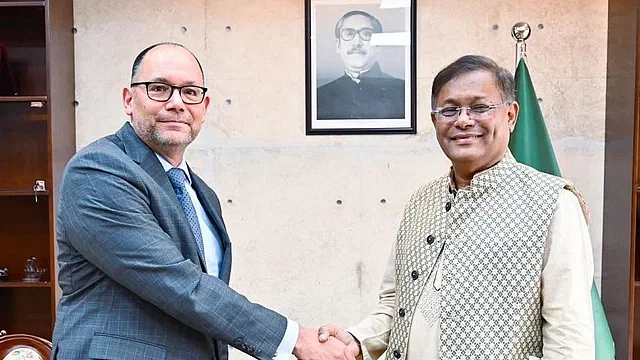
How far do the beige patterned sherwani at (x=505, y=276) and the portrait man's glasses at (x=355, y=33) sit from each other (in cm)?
154

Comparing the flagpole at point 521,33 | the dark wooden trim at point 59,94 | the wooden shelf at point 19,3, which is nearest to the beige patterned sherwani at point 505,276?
the flagpole at point 521,33

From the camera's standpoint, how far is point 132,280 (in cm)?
140

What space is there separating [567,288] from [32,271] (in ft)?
8.21

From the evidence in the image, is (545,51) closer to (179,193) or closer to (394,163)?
(394,163)

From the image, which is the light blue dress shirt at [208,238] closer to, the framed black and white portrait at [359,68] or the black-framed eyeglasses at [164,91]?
the black-framed eyeglasses at [164,91]

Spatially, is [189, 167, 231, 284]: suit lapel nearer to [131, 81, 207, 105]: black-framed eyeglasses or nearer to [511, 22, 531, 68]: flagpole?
[131, 81, 207, 105]: black-framed eyeglasses

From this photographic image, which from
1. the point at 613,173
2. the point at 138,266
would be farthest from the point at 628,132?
the point at 138,266

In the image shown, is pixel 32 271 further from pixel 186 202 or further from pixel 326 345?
pixel 326 345

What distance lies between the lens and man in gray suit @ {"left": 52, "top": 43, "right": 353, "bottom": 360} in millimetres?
1409

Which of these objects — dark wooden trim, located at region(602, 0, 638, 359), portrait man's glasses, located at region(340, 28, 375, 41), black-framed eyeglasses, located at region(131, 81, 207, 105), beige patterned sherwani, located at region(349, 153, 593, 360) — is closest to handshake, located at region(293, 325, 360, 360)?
beige patterned sherwani, located at region(349, 153, 593, 360)

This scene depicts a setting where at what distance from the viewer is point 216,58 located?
2926 millimetres

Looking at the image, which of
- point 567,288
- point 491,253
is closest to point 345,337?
point 491,253

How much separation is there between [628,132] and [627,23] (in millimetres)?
475

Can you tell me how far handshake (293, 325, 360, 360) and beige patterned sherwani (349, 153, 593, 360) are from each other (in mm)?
269
